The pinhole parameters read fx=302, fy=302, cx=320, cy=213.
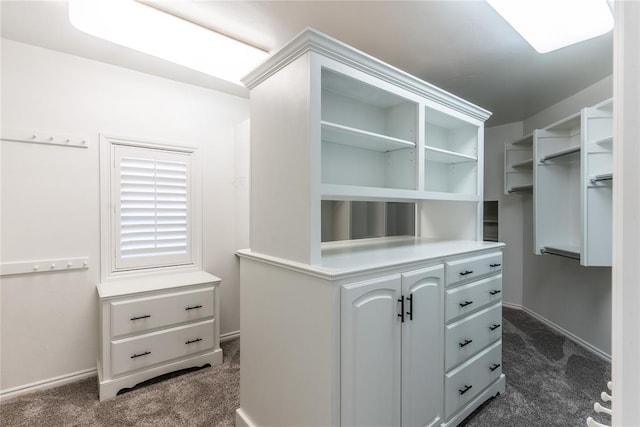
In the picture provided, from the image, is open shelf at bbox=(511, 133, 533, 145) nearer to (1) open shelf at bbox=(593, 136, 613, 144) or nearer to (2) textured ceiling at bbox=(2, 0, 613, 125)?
(2) textured ceiling at bbox=(2, 0, 613, 125)

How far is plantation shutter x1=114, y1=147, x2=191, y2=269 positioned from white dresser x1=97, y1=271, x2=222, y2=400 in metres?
0.21

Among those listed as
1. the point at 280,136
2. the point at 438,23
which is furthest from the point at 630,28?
the point at 438,23

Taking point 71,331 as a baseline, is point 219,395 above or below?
below

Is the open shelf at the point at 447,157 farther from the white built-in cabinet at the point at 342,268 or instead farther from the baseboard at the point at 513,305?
the baseboard at the point at 513,305

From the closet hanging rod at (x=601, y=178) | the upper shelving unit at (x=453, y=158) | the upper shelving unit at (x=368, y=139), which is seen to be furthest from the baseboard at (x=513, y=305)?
the upper shelving unit at (x=368, y=139)

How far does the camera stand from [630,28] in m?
0.40

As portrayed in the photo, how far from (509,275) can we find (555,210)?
4.37 ft

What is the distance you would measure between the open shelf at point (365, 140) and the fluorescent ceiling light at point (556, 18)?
0.81 meters

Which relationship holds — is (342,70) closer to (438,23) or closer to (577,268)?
(438,23)

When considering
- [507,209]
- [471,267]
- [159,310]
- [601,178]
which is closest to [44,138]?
[159,310]

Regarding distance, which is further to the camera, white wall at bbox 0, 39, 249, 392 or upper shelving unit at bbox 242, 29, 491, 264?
white wall at bbox 0, 39, 249, 392

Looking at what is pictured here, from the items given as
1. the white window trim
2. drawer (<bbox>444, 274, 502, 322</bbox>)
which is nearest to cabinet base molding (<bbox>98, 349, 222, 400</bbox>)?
the white window trim

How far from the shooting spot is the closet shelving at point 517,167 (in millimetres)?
3750

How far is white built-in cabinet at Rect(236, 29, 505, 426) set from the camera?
4.43 ft
